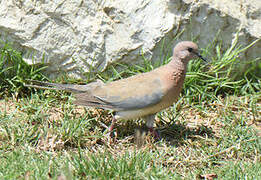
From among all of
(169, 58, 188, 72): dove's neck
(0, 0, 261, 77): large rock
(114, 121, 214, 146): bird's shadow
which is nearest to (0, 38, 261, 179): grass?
(114, 121, 214, 146): bird's shadow

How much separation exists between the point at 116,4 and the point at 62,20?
72cm

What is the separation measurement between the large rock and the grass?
21 centimetres

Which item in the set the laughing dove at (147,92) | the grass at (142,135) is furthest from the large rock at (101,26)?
the laughing dove at (147,92)

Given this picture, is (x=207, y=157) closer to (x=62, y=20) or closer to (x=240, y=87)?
(x=240, y=87)

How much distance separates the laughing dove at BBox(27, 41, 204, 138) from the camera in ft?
13.8

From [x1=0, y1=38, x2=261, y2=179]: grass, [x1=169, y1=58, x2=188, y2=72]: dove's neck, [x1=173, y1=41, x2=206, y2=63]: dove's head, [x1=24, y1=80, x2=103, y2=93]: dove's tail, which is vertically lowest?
[x1=0, y1=38, x2=261, y2=179]: grass

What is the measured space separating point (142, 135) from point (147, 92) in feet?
1.50

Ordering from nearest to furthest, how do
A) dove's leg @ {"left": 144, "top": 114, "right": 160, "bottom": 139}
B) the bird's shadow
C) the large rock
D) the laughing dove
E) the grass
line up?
the grass, the laughing dove, dove's leg @ {"left": 144, "top": 114, "right": 160, "bottom": 139}, the bird's shadow, the large rock

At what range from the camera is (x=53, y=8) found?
504cm

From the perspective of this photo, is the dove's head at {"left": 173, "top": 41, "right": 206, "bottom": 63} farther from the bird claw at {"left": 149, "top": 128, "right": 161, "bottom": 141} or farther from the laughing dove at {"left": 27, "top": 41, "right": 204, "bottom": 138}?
the bird claw at {"left": 149, "top": 128, "right": 161, "bottom": 141}

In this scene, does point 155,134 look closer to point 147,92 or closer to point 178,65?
point 147,92

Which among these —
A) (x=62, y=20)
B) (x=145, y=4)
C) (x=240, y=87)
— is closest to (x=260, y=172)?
(x=240, y=87)

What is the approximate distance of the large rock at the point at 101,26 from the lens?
16.6ft

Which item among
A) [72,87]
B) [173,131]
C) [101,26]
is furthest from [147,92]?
[101,26]
